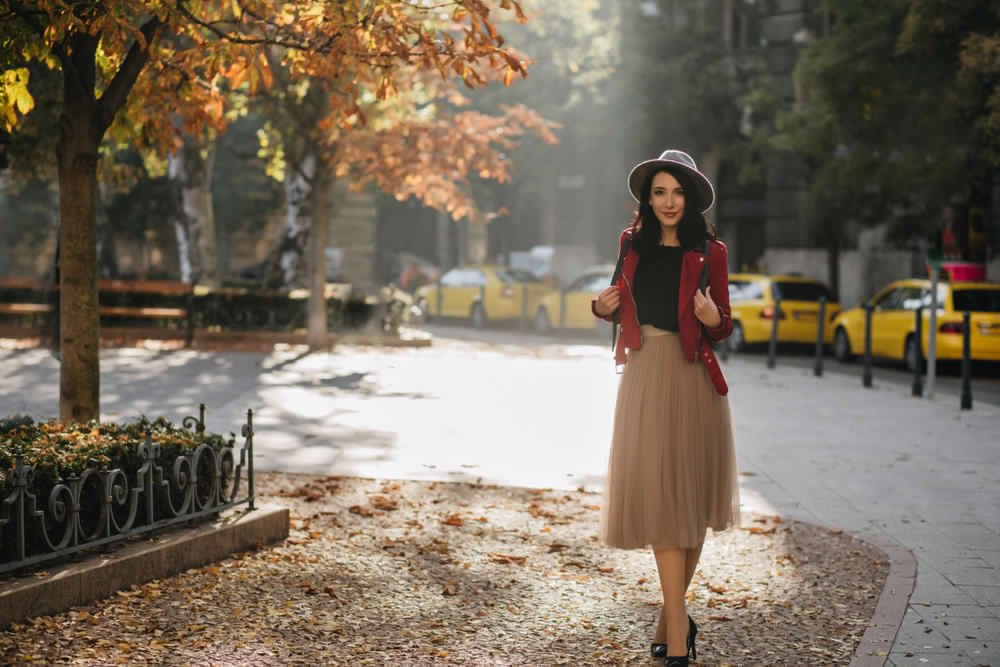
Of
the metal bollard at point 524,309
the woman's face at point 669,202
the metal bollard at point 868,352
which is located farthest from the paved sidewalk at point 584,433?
the metal bollard at point 524,309

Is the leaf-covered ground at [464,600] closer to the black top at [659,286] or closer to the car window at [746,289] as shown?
the black top at [659,286]

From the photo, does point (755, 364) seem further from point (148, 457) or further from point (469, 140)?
point (148, 457)

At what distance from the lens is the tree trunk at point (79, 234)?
7.01 meters

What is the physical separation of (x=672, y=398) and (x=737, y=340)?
2026 cm

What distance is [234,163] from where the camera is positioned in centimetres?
4831

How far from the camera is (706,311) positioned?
15.6ft

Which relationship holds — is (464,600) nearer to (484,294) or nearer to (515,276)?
(484,294)

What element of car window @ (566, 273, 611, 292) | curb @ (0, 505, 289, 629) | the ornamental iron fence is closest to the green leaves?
the ornamental iron fence

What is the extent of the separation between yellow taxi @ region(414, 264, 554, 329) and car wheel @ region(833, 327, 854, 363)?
9.82 metres

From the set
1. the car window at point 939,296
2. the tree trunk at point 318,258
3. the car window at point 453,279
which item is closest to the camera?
the car window at point 939,296

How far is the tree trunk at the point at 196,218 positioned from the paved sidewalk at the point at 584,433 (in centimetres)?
506

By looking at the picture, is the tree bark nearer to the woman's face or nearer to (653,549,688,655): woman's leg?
the woman's face

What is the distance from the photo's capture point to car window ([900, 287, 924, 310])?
20.3 meters

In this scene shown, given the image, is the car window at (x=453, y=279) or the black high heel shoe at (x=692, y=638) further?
the car window at (x=453, y=279)
